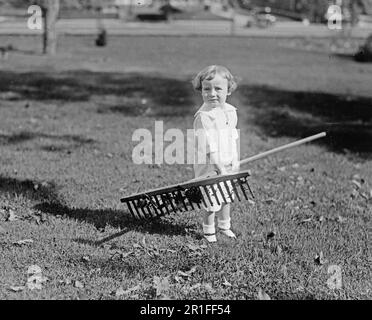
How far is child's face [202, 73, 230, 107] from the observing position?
4305mm

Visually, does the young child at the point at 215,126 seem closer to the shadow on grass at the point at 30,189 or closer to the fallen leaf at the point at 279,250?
the fallen leaf at the point at 279,250

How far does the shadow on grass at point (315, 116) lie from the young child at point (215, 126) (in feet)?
14.0

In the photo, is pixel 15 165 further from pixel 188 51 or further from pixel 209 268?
pixel 188 51

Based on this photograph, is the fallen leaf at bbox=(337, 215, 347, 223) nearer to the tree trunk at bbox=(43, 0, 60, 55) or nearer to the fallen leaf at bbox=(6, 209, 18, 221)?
the fallen leaf at bbox=(6, 209, 18, 221)

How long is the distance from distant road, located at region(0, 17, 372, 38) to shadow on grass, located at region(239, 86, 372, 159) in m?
21.3

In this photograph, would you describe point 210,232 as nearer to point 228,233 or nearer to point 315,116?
point 228,233

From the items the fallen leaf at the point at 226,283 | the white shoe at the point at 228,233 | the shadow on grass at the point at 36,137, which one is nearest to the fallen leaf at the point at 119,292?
the fallen leaf at the point at 226,283

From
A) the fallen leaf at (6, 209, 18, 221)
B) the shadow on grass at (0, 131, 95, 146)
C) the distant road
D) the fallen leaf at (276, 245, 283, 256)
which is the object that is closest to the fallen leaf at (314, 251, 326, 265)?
the fallen leaf at (276, 245, 283, 256)

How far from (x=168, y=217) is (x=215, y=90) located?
4.96 ft

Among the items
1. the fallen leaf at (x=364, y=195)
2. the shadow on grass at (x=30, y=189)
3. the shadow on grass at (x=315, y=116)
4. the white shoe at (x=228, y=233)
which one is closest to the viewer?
the white shoe at (x=228, y=233)

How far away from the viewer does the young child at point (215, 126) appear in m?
4.33

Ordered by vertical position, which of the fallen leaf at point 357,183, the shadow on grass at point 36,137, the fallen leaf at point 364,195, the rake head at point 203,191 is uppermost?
the rake head at point 203,191

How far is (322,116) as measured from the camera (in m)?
11.2
